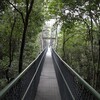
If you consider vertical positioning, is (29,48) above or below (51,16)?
below

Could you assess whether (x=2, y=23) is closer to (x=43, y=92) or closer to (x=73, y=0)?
(x=73, y=0)

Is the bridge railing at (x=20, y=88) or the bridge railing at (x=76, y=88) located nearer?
the bridge railing at (x=20, y=88)

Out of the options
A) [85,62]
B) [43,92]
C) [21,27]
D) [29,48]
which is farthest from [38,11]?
[85,62]

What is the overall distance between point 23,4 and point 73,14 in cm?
259

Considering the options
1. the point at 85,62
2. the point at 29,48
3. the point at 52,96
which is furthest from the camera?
the point at 85,62

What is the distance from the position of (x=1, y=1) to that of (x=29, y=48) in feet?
25.6

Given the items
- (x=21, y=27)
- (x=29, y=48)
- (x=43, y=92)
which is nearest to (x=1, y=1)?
(x=43, y=92)

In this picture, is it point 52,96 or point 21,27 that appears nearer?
point 52,96

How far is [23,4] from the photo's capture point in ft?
32.2

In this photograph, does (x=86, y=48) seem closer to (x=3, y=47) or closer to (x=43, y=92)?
(x=3, y=47)

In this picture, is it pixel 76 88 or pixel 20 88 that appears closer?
pixel 20 88

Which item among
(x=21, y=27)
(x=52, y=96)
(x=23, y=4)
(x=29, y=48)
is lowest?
(x=52, y=96)

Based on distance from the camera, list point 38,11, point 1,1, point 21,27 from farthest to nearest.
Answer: point 21,27, point 38,11, point 1,1

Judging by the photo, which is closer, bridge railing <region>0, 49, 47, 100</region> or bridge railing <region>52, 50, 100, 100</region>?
bridge railing <region>0, 49, 47, 100</region>
